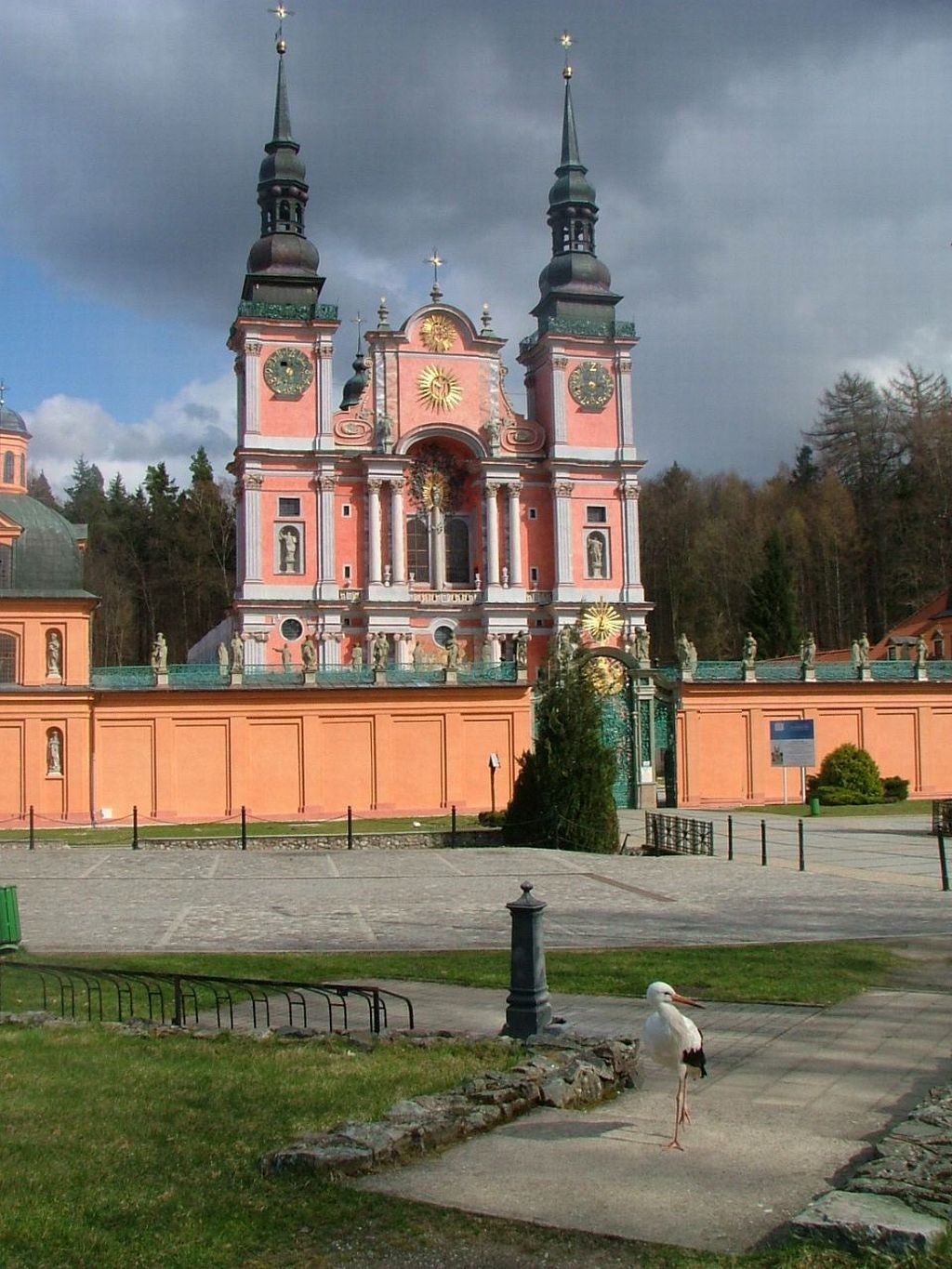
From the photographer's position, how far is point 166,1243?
594cm

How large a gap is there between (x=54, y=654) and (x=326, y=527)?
1002 inches

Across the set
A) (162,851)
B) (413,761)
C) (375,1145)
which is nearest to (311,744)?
(413,761)

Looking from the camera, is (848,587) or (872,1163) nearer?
(872,1163)

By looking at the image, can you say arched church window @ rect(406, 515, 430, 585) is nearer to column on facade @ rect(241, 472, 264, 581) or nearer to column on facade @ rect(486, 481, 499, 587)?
column on facade @ rect(486, 481, 499, 587)

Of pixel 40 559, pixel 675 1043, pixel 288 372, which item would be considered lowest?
pixel 675 1043

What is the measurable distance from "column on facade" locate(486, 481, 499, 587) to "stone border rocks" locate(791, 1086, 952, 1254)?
56453mm

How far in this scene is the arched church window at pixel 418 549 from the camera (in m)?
65.1

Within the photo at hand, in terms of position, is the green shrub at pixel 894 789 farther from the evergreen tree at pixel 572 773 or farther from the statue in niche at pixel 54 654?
the statue in niche at pixel 54 654

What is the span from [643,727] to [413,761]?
696 cm

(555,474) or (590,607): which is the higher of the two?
(555,474)

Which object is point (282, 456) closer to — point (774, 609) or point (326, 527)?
point (326, 527)

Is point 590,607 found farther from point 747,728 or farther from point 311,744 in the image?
point 311,744

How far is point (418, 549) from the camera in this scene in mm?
65438

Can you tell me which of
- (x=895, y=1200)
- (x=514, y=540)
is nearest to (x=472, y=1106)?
(x=895, y=1200)
